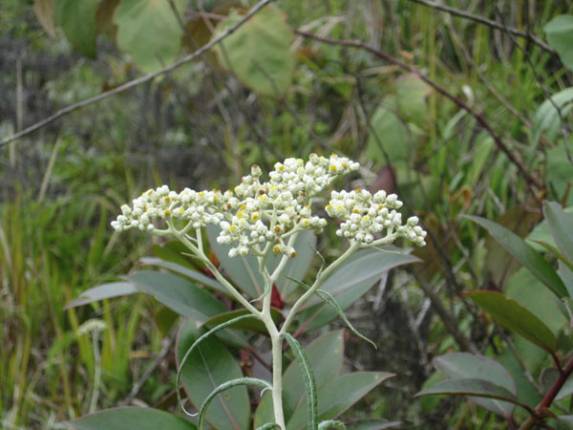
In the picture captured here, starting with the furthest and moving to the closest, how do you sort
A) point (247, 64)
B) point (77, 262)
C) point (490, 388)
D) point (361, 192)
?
point (77, 262) < point (247, 64) < point (490, 388) < point (361, 192)

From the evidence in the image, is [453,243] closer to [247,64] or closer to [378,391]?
[378,391]

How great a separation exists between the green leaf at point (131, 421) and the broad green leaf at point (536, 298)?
0.55 m

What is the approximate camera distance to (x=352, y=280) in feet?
3.31

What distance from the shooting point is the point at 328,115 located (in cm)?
335

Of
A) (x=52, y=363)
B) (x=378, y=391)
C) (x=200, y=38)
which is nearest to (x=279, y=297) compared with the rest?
(x=378, y=391)

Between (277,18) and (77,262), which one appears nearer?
(277,18)

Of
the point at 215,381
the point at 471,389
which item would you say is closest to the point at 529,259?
the point at 471,389

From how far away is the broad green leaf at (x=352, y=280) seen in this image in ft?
3.27

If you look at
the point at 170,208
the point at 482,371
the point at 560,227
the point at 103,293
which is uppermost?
the point at 170,208

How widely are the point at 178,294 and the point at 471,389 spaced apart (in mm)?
375

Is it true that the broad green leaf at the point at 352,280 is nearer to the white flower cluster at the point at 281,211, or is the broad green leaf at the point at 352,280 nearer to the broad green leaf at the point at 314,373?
the broad green leaf at the point at 314,373

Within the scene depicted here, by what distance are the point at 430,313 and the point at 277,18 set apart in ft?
2.44

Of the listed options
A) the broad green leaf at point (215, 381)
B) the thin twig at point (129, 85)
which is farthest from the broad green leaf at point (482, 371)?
the thin twig at point (129, 85)

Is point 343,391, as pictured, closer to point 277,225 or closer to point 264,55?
point 277,225
